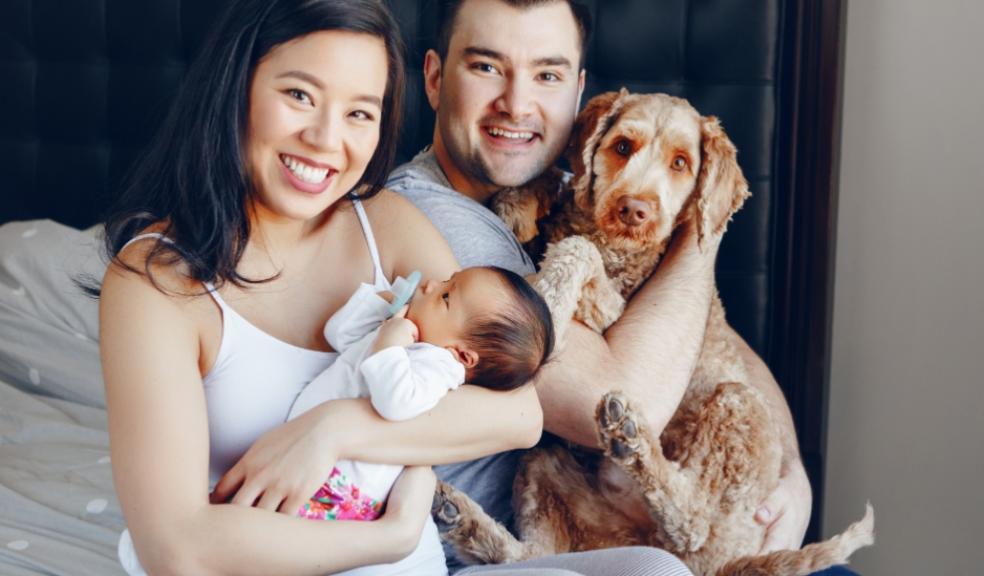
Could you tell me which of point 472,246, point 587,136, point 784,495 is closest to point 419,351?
point 472,246

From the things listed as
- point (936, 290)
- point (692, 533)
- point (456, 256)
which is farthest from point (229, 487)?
point (936, 290)

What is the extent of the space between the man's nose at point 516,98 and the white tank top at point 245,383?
30.1 inches

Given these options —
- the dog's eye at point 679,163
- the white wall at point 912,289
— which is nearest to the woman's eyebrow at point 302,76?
the dog's eye at point 679,163

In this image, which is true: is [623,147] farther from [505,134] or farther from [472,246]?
[472,246]

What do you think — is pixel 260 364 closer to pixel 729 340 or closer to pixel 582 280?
pixel 582 280

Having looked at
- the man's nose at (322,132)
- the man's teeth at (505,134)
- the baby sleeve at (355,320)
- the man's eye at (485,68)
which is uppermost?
the man's eye at (485,68)

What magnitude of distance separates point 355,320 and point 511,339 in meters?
0.24

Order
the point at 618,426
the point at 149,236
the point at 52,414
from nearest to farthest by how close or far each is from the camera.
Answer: the point at 149,236
the point at 618,426
the point at 52,414

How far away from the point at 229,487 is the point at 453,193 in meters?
0.80

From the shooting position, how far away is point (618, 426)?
1783 millimetres

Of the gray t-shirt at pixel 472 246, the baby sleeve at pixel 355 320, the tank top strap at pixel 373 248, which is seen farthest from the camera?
the gray t-shirt at pixel 472 246

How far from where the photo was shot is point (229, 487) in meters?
1.37

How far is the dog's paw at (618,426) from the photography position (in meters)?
1.77

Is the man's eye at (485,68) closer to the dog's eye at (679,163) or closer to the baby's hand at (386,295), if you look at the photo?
the dog's eye at (679,163)
